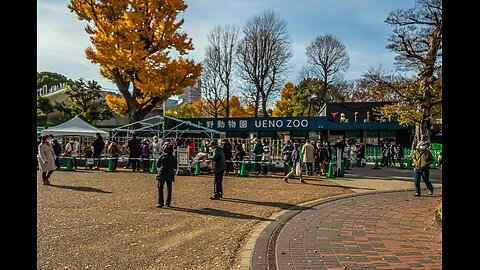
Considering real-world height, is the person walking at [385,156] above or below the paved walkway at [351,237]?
above

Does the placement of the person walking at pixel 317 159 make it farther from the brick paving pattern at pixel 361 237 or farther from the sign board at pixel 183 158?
the brick paving pattern at pixel 361 237

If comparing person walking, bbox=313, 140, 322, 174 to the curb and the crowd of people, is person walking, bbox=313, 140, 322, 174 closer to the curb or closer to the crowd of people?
the crowd of people

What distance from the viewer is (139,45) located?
2491 centimetres

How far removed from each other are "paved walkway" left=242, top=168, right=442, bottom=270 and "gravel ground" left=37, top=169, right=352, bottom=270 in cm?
48

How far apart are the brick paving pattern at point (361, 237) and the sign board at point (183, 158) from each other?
856 cm

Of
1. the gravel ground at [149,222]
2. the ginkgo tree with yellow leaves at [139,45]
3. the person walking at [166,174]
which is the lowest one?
the gravel ground at [149,222]

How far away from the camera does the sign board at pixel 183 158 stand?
672 inches

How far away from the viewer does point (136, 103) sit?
89.0ft

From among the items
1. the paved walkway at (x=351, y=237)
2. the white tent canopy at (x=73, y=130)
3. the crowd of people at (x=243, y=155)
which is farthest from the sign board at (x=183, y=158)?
the white tent canopy at (x=73, y=130)

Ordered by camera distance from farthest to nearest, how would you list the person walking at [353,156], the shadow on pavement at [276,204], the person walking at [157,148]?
the person walking at [353,156] → the person walking at [157,148] → the shadow on pavement at [276,204]
